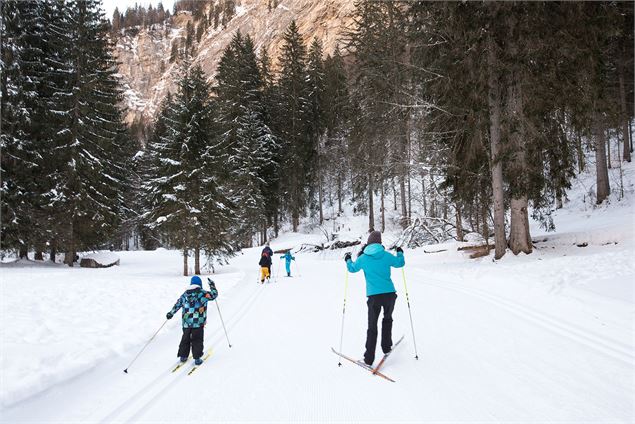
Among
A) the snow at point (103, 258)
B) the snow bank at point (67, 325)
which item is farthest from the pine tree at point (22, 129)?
the snow bank at point (67, 325)

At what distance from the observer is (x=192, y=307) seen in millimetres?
6004

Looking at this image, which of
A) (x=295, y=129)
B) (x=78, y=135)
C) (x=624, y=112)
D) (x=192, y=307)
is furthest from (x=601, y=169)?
(x=78, y=135)

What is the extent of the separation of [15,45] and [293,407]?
955 inches

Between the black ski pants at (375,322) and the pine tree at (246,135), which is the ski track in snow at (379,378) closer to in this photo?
the black ski pants at (375,322)

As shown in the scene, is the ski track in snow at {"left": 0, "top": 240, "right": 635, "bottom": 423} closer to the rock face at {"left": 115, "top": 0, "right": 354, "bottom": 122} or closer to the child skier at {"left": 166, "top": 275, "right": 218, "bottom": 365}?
the child skier at {"left": 166, "top": 275, "right": 218, "bottom": 365}

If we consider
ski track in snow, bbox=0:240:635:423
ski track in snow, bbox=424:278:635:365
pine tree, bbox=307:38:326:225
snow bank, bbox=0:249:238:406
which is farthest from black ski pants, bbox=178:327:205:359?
pine tree, bbox=307:38:326:225

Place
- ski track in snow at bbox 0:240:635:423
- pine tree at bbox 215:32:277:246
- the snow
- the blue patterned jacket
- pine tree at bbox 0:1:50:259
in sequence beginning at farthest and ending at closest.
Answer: pine tree at bbox 215:32:277:246
the snow
pine tree at bbox 0:1:50:259
the blue patterned jacket
ski track in snow at bbox 0:240:635:423

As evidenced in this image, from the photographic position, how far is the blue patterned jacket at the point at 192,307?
235 inches

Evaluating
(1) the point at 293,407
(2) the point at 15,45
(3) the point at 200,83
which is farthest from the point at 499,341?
(2) the point at 15,45

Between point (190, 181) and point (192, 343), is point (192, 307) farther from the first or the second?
point (190, 181)

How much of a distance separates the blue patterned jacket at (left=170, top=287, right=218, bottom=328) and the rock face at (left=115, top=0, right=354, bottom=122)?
149 ft

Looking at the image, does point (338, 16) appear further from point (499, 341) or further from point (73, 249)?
point (499, 341)

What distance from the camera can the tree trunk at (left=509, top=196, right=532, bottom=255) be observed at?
1313 cm

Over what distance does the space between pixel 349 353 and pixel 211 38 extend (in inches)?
4876
